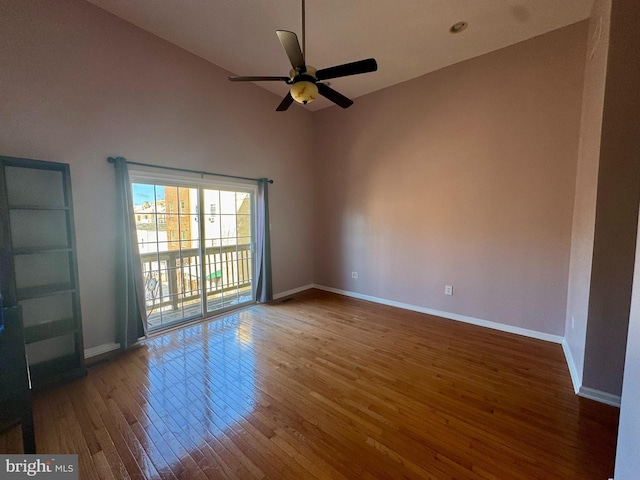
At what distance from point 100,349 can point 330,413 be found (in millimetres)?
2502

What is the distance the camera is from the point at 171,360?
8.27ft

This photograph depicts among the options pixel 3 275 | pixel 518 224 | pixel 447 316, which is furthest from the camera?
pixel 447 316

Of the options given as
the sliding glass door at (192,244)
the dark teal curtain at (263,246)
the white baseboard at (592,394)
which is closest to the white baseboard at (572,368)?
the white baseboard at (592,394)

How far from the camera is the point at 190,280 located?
3.44 metres

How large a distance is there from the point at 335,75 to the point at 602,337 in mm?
2894

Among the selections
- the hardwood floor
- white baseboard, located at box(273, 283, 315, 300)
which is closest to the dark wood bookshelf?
the hardwood floor

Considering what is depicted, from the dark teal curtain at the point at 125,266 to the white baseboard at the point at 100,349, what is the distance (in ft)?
0.25

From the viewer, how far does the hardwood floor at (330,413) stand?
1.43 m

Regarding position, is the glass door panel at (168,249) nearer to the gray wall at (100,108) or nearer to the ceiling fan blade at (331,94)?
the gray wall at (100,108)

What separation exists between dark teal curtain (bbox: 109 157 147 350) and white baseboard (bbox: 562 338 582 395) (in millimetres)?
4185

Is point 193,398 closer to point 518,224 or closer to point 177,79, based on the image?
point 177,79

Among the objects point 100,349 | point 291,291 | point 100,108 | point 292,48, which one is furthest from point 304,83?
point 291,291

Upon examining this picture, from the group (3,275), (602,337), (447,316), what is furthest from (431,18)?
(3,275)

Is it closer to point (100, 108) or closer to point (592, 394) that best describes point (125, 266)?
point (100, 108)
